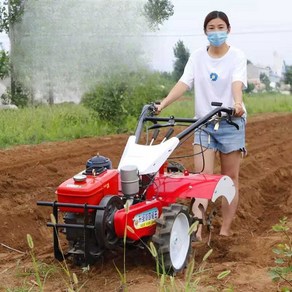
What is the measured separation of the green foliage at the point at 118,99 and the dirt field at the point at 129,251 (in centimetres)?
152

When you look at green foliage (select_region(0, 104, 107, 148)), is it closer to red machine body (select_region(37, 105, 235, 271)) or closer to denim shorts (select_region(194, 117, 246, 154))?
denim shorts (select_region(194, 117, 246, 154))

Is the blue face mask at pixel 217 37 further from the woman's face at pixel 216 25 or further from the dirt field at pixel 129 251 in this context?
the dirt field at pixel 129 251

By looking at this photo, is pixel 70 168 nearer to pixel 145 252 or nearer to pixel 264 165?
pixel 264 165

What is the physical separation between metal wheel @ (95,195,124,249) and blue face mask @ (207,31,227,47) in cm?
169

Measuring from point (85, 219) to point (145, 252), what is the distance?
735 millimetres

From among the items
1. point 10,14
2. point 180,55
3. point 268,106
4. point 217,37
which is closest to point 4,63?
point 10,14

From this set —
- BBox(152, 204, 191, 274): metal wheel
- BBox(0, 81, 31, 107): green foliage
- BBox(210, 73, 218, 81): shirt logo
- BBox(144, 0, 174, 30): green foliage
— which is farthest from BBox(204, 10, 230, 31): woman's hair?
BBox(0, 81, 31, 107): green foliage

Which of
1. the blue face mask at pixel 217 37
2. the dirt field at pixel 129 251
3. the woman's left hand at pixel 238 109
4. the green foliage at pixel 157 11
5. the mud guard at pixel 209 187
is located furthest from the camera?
the green foliage at pixel 157 11

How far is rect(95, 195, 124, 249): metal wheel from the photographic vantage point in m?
4.04

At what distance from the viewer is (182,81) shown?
5.36 meters

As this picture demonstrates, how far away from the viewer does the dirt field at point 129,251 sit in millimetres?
4164

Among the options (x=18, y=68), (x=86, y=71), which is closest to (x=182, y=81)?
(x=86, y=71)

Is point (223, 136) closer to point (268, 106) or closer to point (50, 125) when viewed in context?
point (50, 125)

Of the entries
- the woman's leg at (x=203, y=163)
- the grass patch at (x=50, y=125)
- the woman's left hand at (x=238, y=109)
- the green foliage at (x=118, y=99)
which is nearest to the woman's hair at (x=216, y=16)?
the woman's left hand at (x=238, y=109)
